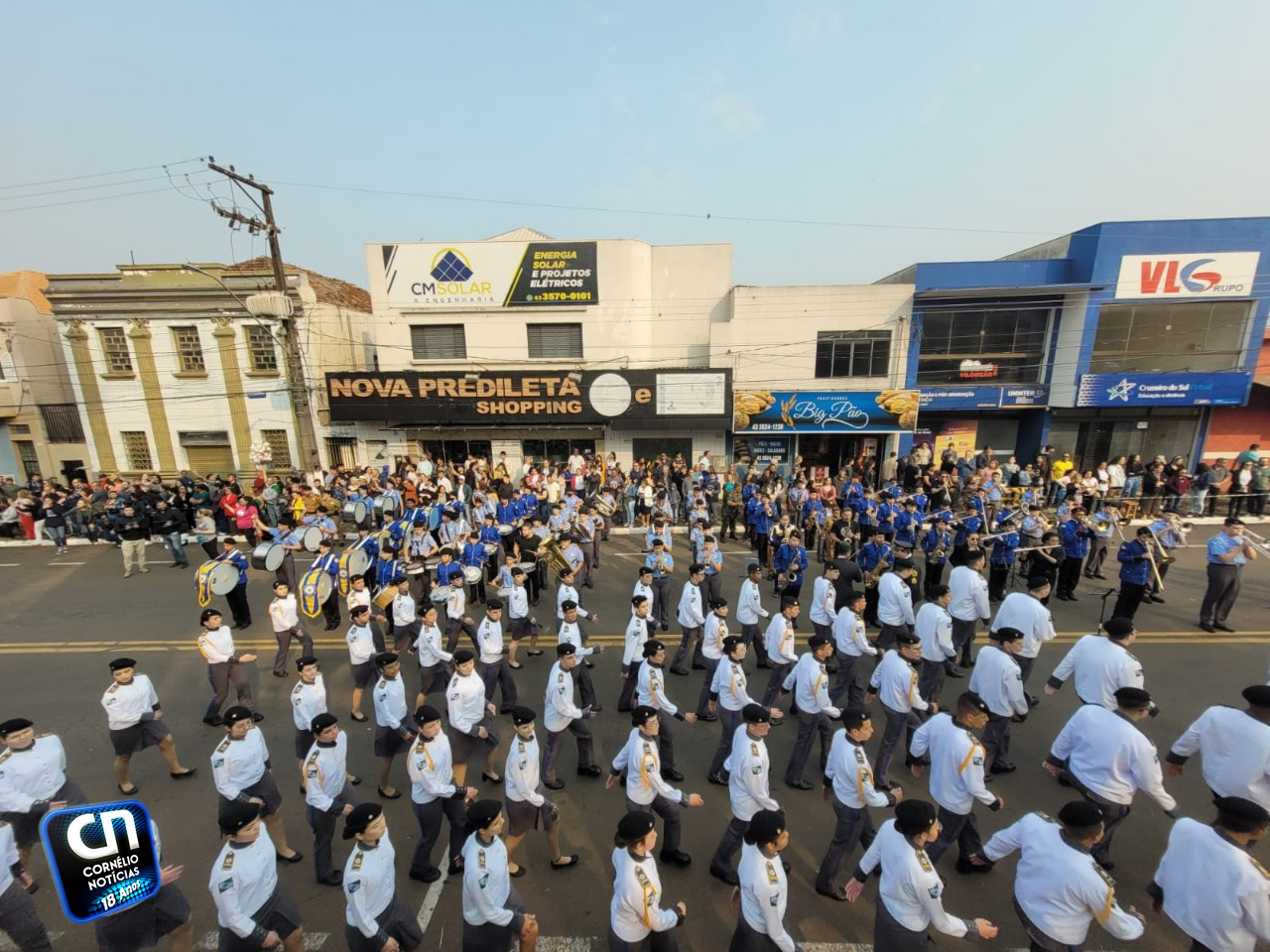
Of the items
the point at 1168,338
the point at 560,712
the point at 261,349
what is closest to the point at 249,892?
the point at 560,712

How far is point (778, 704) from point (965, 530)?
19.1 ft

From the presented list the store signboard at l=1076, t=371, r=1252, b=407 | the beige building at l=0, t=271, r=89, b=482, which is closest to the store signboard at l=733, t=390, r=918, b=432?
the store signboard at l=1076, t=371, r=1252, b=407

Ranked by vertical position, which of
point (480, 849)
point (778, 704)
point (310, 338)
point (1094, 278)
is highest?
point (1094, 278)

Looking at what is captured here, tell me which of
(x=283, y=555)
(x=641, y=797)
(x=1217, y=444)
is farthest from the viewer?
(x=1217, y=444)

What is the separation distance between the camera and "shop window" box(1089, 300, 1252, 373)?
19.1 meters

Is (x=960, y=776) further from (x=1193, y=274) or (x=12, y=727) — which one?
(x=1193, y=274)

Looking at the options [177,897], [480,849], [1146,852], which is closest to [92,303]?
[177,897]

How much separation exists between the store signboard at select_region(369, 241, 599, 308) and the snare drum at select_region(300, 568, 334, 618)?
48.2 feet

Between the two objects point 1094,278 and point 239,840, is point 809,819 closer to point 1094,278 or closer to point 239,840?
point 239,840

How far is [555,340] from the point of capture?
21.4 meters

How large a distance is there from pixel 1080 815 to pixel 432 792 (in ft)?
16.0

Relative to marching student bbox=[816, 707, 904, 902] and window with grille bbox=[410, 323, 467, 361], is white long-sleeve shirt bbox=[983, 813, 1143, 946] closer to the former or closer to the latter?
marching student bbox=[816, 707, 904, 902]

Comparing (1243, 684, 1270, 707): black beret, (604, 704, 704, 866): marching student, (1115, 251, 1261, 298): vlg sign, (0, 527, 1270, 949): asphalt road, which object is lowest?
(0, 527, 1270, 949): asphalt road

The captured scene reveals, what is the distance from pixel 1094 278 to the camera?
18.6 metres
